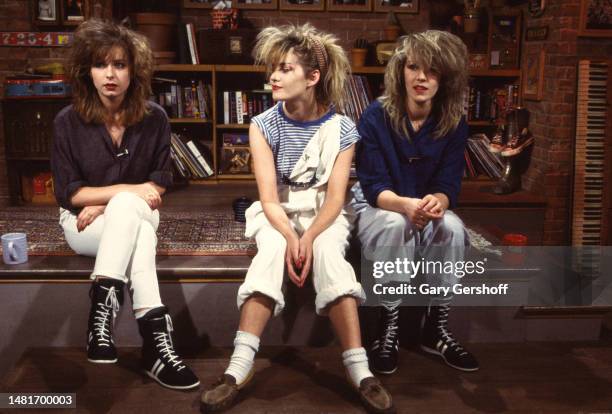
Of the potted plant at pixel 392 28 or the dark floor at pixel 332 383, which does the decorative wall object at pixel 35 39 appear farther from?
the dark floor at pixel 332 383

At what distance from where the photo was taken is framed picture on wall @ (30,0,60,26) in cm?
378

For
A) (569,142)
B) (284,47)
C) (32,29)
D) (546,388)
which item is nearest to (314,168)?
(284,47)

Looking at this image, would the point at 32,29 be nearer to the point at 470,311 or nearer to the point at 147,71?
the point at 147,71

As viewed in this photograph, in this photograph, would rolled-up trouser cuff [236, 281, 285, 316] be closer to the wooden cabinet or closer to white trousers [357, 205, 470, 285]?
white trousers [357, 205, 470, 285]

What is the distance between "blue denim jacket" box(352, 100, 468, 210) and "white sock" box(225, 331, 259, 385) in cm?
67

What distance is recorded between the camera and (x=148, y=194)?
2.06m

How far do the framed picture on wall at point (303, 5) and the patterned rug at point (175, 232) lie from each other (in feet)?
5.41

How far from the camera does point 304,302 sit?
2227 mm

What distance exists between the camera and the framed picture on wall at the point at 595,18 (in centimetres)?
334

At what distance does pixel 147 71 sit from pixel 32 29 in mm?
2157

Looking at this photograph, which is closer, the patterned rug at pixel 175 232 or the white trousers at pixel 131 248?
the white trousers at pixel 131 248

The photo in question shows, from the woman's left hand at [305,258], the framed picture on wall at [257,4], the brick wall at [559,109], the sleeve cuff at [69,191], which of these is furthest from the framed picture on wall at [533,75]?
the sleeve cuff at [69,191]

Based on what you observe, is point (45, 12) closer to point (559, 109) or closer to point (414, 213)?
point (414, 213)

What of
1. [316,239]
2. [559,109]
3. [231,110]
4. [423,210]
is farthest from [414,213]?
[231,110]
